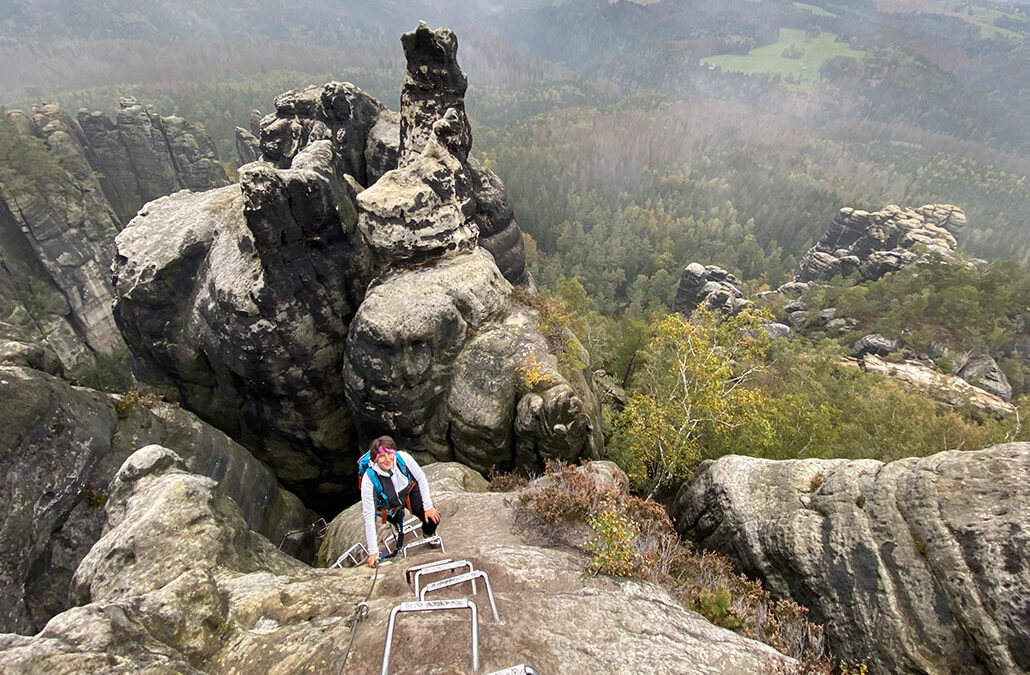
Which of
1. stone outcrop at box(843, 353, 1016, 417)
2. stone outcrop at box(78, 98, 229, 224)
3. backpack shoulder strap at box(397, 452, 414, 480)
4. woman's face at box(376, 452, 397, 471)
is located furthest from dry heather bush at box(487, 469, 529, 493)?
stone outcrop at box(78, 98, 229, 224)

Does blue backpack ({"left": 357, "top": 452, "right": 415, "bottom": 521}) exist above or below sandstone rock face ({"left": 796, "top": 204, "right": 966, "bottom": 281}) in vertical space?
above

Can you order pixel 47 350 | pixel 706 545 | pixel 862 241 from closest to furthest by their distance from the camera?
pixel 706 545 < pixel 47 350 < pixel 862 241

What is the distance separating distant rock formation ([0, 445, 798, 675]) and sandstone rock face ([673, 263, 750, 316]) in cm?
6949

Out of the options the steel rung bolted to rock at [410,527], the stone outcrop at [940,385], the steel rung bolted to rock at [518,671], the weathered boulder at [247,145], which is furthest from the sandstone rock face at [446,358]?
the weathered boulder at [247,145]

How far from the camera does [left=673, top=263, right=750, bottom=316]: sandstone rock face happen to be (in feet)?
236

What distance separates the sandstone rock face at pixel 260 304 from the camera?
62.0 feet

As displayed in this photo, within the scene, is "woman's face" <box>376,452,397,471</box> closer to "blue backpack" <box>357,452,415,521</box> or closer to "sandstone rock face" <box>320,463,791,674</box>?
"blue backpack" <box>357,452,415,521</box>

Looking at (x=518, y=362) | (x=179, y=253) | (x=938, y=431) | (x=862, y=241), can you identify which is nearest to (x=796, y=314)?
(x=862, y=241)

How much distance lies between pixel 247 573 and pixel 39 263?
64886 millimetres

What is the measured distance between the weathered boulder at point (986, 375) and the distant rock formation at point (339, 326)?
53260 millimetres

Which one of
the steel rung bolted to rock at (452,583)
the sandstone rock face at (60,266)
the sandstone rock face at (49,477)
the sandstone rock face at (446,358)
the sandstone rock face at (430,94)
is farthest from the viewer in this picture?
the sandstone rock face at (60,266)

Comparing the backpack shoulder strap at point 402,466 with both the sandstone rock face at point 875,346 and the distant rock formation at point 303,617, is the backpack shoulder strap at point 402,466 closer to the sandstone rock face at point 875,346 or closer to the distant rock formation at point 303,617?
the distant rock formation at point 303,617

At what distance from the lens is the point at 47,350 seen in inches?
639

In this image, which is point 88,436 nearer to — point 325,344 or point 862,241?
point 325,344
